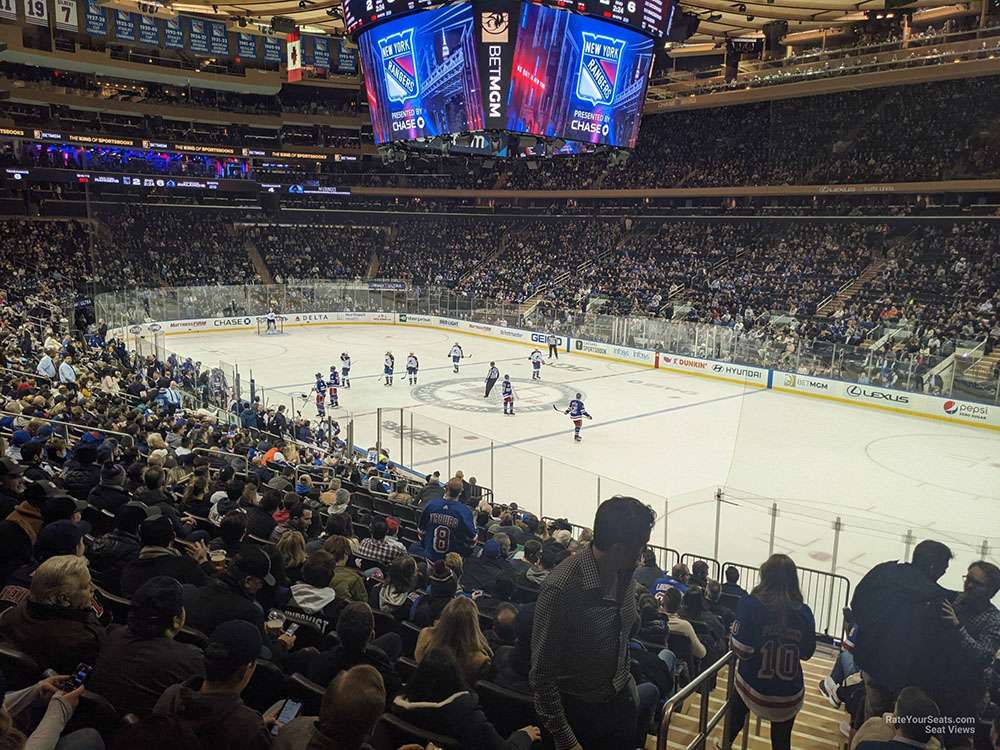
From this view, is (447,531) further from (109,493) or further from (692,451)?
(692,451)

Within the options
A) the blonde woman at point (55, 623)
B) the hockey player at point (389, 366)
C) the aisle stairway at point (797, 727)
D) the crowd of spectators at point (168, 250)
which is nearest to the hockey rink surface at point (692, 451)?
the hockey player at point (389, 366)

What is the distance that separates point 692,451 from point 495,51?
10.8m

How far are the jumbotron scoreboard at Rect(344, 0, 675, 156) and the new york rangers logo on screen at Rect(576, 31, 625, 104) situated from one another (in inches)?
1.0

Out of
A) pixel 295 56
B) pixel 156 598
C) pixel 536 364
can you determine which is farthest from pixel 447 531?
pixel 295 56

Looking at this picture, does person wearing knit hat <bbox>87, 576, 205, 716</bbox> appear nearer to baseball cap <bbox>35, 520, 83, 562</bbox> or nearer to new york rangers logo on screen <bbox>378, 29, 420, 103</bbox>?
baseball cap <bbox>35, 520, 83, 562</bbox>

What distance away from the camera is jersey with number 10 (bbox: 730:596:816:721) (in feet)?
12.5

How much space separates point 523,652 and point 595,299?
117 feet

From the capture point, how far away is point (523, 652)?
3.49 m

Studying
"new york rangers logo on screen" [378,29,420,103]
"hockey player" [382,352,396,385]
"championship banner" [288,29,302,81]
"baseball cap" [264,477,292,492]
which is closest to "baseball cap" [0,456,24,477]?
"baseball cap" [264,477,292,492]

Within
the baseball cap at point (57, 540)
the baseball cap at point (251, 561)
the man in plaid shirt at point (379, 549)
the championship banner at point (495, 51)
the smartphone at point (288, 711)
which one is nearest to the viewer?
the smartphone at point (288, 711)

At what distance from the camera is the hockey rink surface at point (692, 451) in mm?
9734

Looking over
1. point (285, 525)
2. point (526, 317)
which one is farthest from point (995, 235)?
point (526, 317)

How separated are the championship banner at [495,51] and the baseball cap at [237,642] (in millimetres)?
17383

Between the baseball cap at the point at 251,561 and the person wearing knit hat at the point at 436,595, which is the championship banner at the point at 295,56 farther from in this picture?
the baseball cap at the point at 251,561
